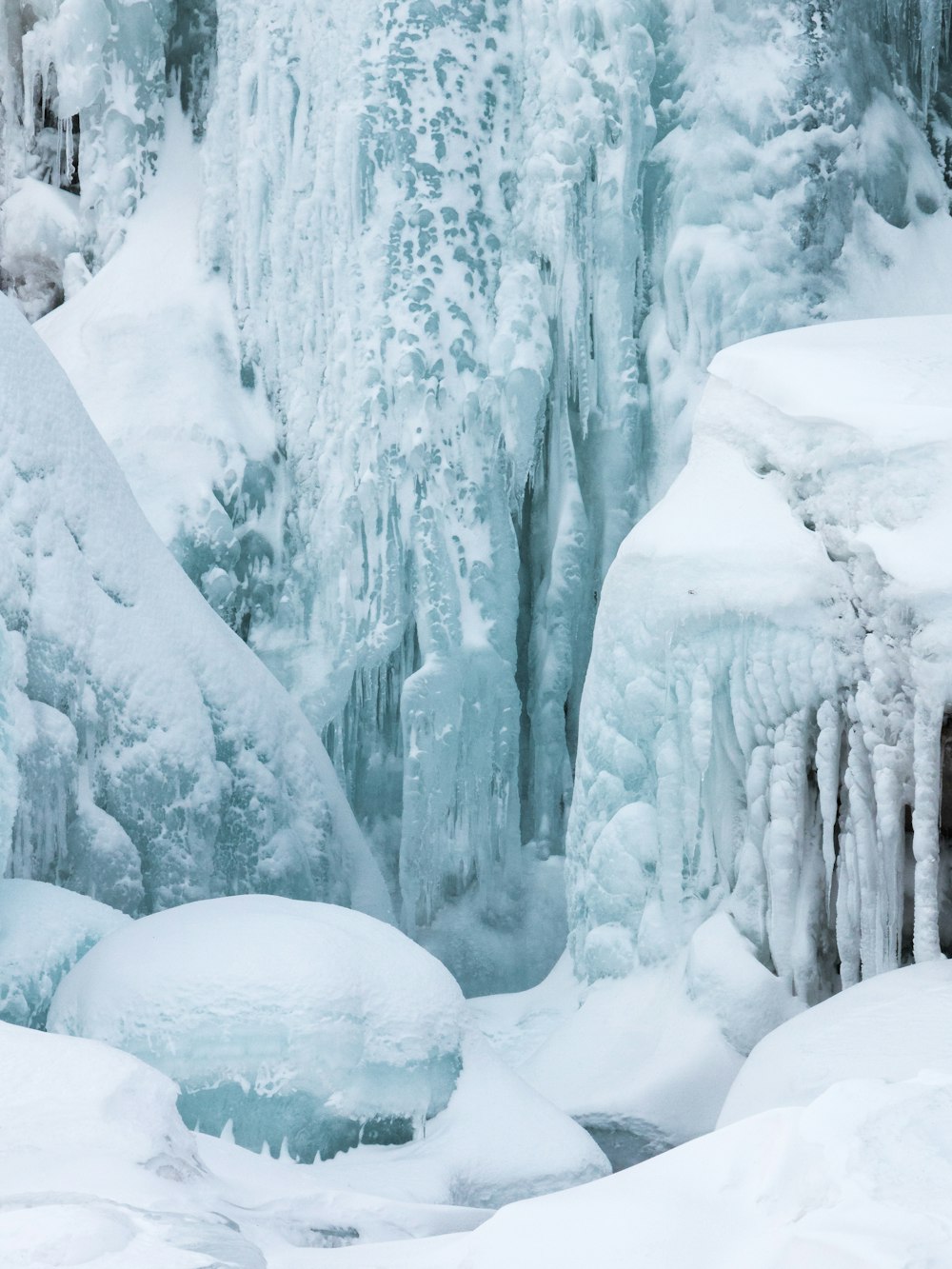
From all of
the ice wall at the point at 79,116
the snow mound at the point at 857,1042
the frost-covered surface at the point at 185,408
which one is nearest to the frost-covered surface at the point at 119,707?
the frost-covered surface at the point at 185,408

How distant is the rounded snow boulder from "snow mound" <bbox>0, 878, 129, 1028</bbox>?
0.41ft

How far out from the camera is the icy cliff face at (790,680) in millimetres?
4113

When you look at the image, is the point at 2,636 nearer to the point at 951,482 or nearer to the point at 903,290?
the point at 951,482

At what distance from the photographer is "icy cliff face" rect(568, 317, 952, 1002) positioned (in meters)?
4.11

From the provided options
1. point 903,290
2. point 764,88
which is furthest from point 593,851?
point 764,88

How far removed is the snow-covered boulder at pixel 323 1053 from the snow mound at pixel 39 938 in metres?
0.13

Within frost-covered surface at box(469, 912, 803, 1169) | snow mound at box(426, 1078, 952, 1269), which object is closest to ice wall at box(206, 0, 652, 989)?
frost-covered surface at box(469, 912, 803, 1169)

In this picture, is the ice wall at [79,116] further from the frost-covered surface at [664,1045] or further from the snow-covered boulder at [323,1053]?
the frost-covered surface at [664,1045]

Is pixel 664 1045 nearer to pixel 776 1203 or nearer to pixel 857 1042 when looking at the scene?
pixel 857 1042

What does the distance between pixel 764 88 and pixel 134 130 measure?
3.25 meters

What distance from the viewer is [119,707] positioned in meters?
5.52

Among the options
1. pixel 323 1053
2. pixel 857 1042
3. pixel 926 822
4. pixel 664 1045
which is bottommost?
pixel 664 1045

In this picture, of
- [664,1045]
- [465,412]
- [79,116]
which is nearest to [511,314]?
[465,412]

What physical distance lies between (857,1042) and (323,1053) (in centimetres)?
133
